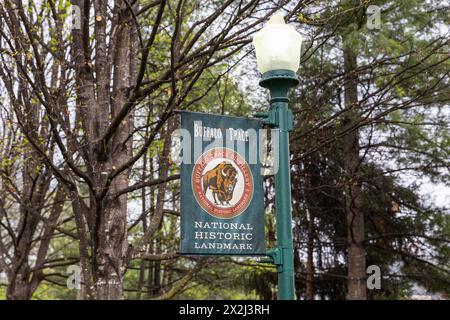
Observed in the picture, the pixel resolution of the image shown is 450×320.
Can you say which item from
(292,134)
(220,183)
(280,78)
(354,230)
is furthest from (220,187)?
(354,230)

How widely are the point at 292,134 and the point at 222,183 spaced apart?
4.65m

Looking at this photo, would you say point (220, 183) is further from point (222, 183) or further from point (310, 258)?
point (310, 258)

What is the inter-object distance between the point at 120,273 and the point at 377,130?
249 inches

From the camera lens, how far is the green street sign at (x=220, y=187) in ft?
14.4

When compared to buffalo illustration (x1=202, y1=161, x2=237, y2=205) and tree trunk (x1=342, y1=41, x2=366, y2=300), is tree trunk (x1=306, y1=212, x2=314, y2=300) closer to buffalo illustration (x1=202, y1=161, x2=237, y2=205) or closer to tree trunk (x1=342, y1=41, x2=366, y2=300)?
tree trunk (x1=342, y1=41, x2=366, y2=300)

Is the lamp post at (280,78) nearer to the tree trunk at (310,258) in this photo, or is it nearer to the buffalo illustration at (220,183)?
the buffalo illustration at (220,183)

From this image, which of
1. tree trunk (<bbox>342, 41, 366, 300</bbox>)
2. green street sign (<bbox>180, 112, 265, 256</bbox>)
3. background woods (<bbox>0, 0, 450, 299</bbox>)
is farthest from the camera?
tree trunk (<bbox>342, 41, 366, 300</bbox>)

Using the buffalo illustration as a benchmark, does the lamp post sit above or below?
above

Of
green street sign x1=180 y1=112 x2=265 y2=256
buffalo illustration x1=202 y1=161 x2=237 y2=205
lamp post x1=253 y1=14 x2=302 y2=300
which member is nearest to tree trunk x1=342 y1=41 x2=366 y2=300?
lamp post x1=253 y1=14 x2=302 y2=300

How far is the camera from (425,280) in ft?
37.4

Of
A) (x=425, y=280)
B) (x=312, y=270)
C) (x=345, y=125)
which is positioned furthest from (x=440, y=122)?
(x=312, y=270)

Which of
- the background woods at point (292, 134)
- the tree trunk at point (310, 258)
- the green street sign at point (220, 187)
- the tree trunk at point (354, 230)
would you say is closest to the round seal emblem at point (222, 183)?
the green street sign at point (220, 187)

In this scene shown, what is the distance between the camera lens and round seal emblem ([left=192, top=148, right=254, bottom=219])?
4.49 m

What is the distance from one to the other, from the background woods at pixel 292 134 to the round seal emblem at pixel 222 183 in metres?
2.14
